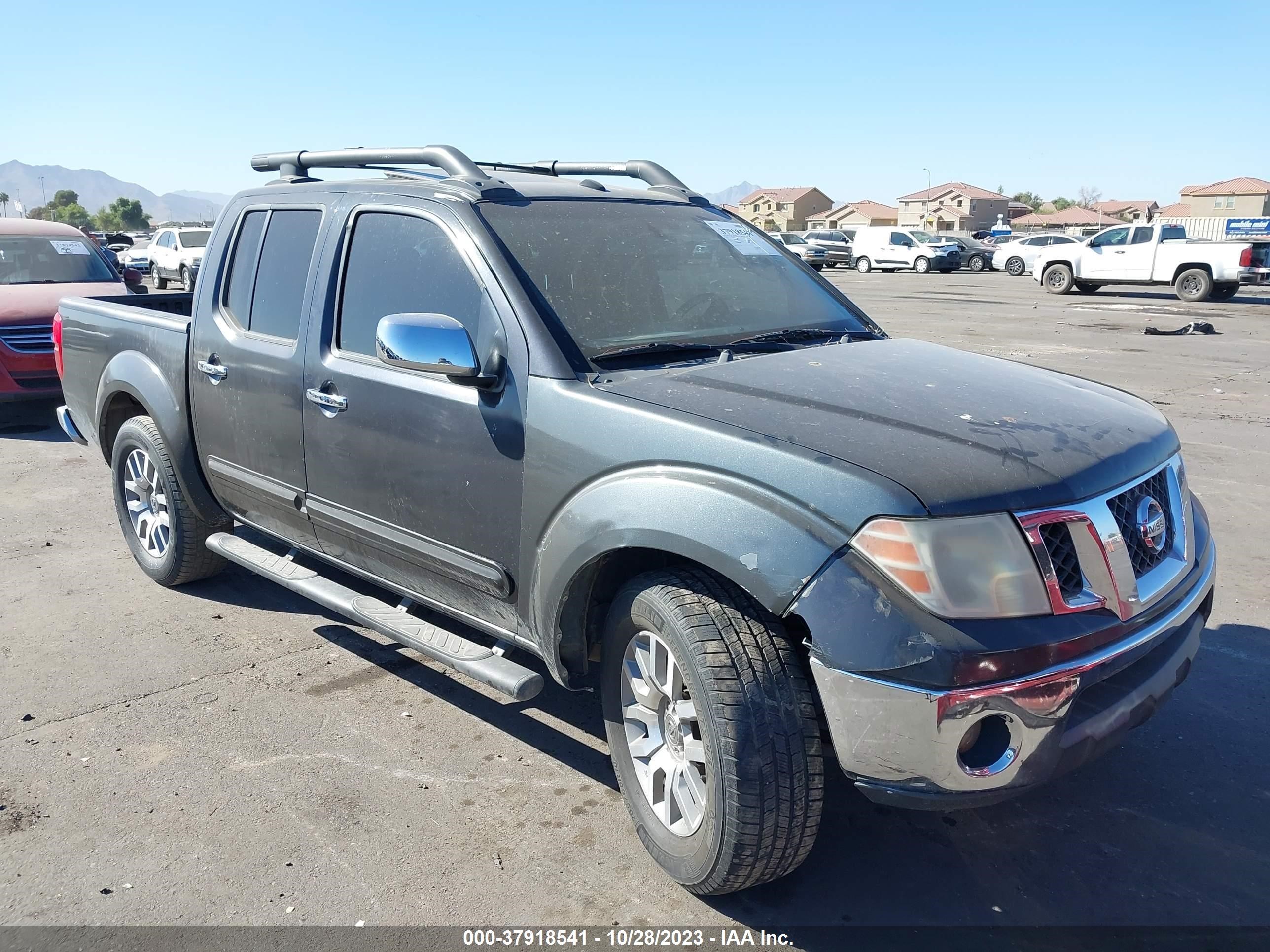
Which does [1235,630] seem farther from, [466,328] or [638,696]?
[466,328]

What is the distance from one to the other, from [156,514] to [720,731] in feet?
12.4

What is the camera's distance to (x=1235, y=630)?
462cm

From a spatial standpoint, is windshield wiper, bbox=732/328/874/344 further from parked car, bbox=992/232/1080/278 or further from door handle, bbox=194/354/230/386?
parked car, bbox=992/232/1080/278

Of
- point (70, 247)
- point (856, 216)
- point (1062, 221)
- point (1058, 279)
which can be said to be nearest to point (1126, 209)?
point (1062, 221)

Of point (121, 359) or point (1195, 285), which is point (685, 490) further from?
point (1195, 285)

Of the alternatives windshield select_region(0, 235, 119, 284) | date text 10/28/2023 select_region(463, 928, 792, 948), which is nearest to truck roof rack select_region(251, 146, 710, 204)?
date text 10/28/2023 select_region(463, 928, 792, 948)

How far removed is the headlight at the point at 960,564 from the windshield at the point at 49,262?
35.1 ft

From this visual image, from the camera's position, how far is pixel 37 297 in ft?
32.3

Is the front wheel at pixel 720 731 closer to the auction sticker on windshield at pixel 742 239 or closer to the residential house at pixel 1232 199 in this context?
the auction sticker on windshield at pixel 742 239

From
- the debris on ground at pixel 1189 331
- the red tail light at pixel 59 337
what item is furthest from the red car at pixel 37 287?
the debris on ground at pixel 1189 331

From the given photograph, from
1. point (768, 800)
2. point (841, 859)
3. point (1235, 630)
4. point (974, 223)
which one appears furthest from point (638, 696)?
point (974, 223)

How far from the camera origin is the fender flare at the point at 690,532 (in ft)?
8.16

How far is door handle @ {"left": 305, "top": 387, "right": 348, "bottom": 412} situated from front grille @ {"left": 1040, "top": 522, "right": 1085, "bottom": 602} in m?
2.41

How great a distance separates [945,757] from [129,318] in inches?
178
